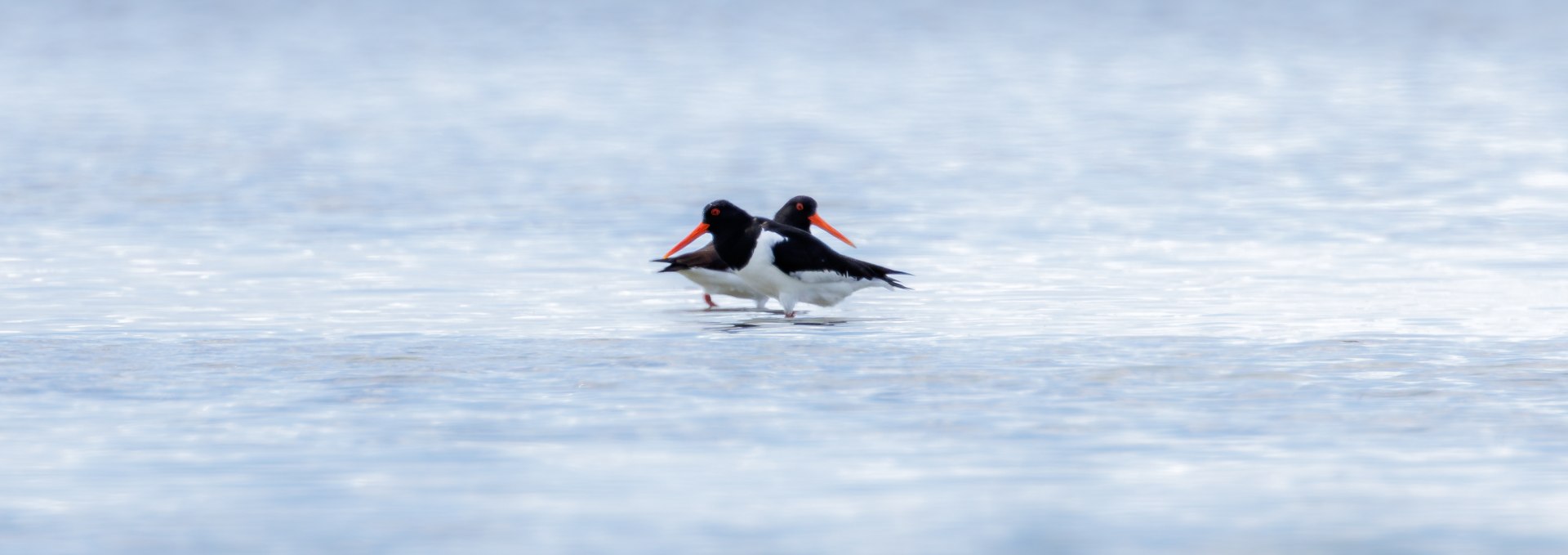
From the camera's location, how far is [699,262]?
46.6ft

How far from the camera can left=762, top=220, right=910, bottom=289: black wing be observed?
45.7ft

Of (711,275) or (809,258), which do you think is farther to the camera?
(711,275)

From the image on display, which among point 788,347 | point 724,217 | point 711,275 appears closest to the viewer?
point 788,347

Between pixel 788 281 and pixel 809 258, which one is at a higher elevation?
pixel 809 258

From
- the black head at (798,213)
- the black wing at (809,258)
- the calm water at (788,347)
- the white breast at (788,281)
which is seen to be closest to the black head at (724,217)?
the black wing at (809,258)

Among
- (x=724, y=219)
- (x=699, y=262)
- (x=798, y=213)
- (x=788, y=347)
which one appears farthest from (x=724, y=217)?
(x=788, y=347)

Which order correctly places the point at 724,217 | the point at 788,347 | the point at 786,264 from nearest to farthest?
1. the point at 788,347
2. the point at 786,264
3. the point at 724,217

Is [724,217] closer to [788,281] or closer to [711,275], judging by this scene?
[711,275]

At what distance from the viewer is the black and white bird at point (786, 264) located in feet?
45.8

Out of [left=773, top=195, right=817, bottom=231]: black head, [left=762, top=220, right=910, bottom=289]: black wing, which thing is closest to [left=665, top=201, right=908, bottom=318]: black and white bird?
[left=762, top=220, right=910, bottom=289]: black wing

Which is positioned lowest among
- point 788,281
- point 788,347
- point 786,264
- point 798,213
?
point 788,347

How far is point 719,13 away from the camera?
100750 mm

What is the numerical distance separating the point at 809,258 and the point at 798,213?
219 centimetres

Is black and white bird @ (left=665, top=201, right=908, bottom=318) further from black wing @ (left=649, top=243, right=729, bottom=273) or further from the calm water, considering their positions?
the calm water
